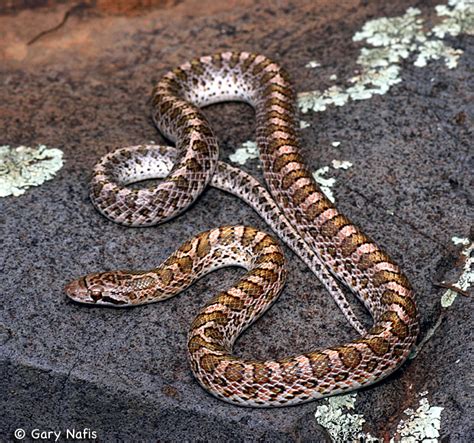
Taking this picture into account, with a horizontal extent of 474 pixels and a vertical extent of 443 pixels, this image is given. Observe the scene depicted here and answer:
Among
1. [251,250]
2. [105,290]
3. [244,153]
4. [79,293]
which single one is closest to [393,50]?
[244,153]

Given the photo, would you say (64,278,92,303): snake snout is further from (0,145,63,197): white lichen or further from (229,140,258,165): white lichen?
(229,140,258,165): white lichen

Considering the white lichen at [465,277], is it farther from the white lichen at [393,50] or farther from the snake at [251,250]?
the white lichen at [393,50]

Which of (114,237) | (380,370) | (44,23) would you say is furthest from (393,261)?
(44,23)

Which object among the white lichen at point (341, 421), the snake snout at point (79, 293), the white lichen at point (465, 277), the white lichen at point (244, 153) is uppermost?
the snake snout at point (79, 293)

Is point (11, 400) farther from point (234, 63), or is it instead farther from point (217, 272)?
point (234, 63)

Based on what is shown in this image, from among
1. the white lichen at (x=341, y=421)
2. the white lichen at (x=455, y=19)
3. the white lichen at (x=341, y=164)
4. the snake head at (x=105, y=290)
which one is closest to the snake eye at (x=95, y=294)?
the snake head at (x=105, y=290)
